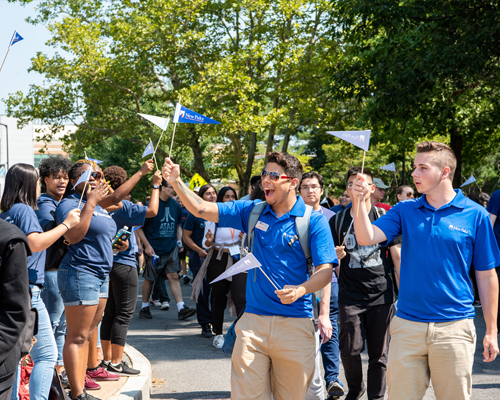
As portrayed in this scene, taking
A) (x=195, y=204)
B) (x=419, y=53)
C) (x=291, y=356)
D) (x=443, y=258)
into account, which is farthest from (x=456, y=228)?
(x=419, y=53)

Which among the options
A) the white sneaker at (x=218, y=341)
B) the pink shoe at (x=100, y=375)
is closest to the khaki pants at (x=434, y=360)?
the pink shoe at (x=100, y=375)

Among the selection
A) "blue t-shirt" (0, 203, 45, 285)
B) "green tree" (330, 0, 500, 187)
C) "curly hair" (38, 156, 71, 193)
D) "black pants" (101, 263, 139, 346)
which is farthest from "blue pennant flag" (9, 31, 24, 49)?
"green tree" (330, 0, 500, 187)

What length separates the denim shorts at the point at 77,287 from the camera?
4297mm

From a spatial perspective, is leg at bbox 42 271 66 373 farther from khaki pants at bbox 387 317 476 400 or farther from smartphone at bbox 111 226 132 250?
khaki pants at bbox 387 317 476 400

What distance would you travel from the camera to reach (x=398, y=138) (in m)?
19.9

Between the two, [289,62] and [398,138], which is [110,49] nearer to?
[289,62]

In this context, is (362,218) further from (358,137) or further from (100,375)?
(100,375)

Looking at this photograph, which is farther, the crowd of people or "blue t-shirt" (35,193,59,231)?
"blue t-shirt" (35,193,59,231)

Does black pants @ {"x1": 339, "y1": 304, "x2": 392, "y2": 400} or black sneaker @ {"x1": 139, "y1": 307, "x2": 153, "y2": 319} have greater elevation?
black pants @ {"x1": 339, "y1": 304, "x2": 392, "y2": 400}

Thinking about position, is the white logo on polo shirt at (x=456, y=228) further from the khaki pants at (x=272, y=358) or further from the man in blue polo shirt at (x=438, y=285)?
the khaki pants at (x=272, y=358)

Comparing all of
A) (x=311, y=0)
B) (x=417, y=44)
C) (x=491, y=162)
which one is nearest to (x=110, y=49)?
(x=311, y=0)

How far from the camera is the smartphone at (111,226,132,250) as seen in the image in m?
5.54

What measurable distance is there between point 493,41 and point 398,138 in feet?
29.4

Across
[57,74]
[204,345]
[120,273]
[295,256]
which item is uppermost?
[57,74]
